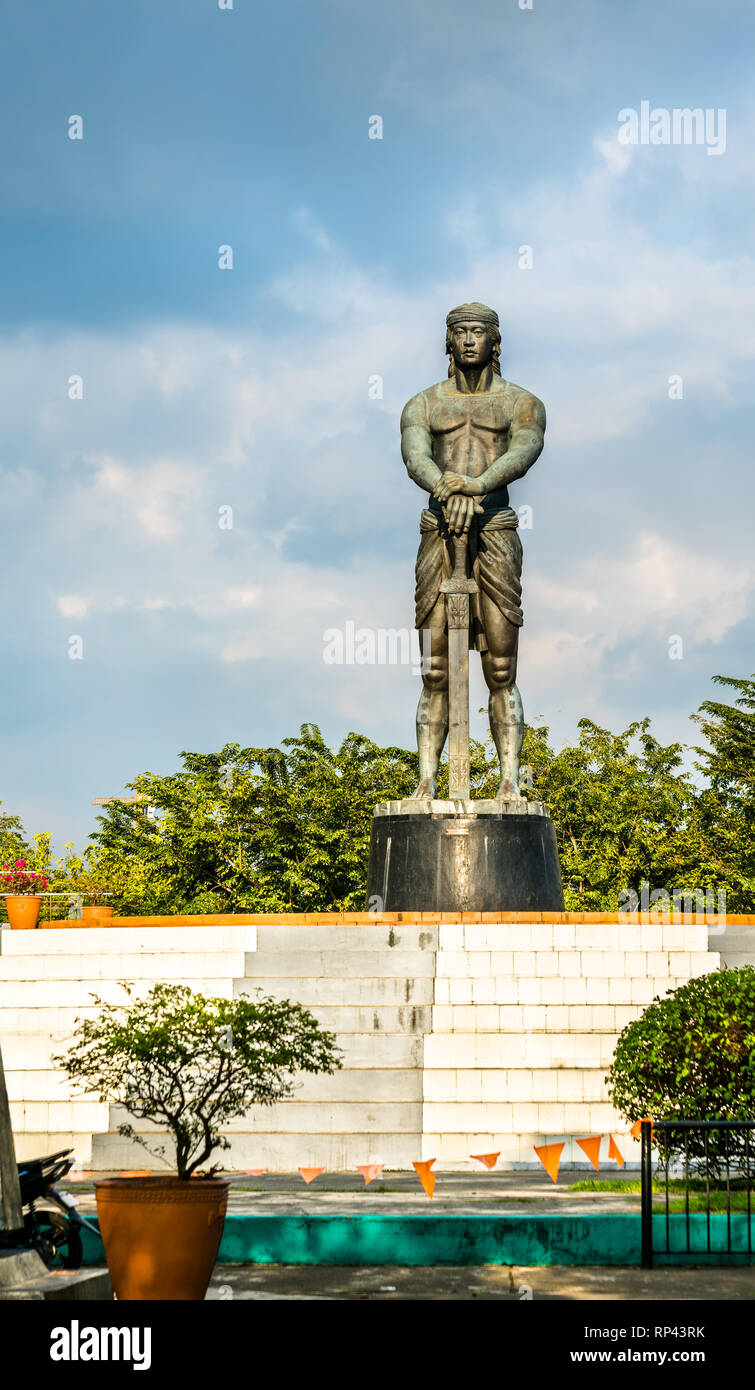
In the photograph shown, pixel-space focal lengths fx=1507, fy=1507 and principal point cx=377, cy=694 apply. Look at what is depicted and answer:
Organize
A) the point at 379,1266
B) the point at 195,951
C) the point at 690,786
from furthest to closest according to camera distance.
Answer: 1. the point at 690,786
2. the point at 195,951
3. the point at 379,1266

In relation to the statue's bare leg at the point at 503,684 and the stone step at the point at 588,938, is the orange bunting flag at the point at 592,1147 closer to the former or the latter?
the stone step at the point at 588,938

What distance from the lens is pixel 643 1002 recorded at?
12.2 m

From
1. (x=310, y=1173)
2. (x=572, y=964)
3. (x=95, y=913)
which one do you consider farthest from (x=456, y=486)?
(x=310, y=1173)

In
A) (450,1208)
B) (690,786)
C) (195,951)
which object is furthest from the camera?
(690,786)

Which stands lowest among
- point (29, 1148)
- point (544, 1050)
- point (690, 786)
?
point (29, 1148)

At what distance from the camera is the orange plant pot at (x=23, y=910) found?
1484 centimetres

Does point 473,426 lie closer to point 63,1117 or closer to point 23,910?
point 23,910

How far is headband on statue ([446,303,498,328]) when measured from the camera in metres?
15.3

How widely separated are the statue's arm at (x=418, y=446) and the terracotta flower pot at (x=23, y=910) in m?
5.70

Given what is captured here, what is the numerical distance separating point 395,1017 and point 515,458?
231 inches
